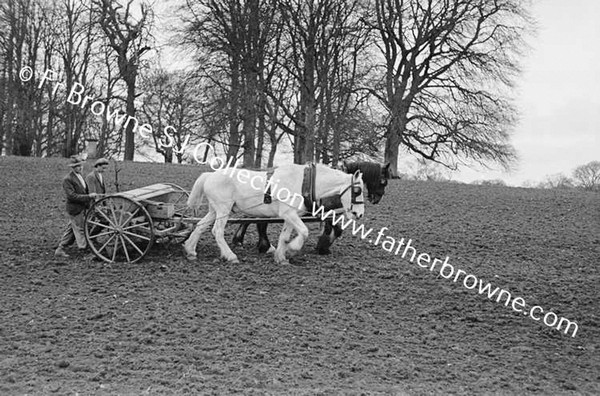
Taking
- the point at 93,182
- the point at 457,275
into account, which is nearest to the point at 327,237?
the point at 457,275

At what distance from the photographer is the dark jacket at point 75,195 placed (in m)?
10.1

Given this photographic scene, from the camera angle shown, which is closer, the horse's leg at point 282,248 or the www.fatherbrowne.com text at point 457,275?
the www.fatherbrowne.com text at point 457,275

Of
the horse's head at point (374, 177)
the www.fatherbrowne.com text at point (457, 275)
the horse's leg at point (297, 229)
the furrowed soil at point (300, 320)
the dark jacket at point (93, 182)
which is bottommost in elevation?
the furrowed soil at point (300, 320)

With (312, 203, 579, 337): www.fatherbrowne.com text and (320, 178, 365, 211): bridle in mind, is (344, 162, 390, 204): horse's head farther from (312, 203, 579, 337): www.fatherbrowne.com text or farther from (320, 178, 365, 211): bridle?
(312, 203, 579, 337): www.fatherbrowne.com text

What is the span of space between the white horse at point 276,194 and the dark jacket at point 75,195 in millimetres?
1792

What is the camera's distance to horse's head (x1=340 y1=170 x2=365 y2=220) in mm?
10102

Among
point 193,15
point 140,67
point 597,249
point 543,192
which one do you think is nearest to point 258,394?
point 597,249

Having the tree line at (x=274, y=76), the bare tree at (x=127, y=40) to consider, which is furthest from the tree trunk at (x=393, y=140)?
the bare tree at (x=127, y=40)

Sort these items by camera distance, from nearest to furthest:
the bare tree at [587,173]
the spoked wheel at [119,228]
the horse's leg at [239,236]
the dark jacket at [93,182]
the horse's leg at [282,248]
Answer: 1. the spoked wheel at [119,228]
2. the horse's leg at [282,248]
3. the dark jacket at [93,182]
4. the horse's leg at [239,236]
5. the bare tree at [587,173]

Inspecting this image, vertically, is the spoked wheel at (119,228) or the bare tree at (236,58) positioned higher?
the bare tree at (236,58)

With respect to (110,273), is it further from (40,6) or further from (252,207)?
(40,6)

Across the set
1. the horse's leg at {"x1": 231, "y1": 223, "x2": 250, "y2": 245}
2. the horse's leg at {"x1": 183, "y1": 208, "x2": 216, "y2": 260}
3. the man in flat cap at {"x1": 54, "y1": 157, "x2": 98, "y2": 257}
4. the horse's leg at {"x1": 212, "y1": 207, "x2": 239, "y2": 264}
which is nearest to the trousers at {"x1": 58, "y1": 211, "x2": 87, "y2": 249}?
the man in flat cap at {"x1": 54, "y1": 157, "x2": 98, "y2": 257}

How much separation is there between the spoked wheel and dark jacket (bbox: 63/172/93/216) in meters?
0.27

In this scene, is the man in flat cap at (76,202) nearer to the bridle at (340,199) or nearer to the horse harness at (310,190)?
the horse harness at (310,190)
